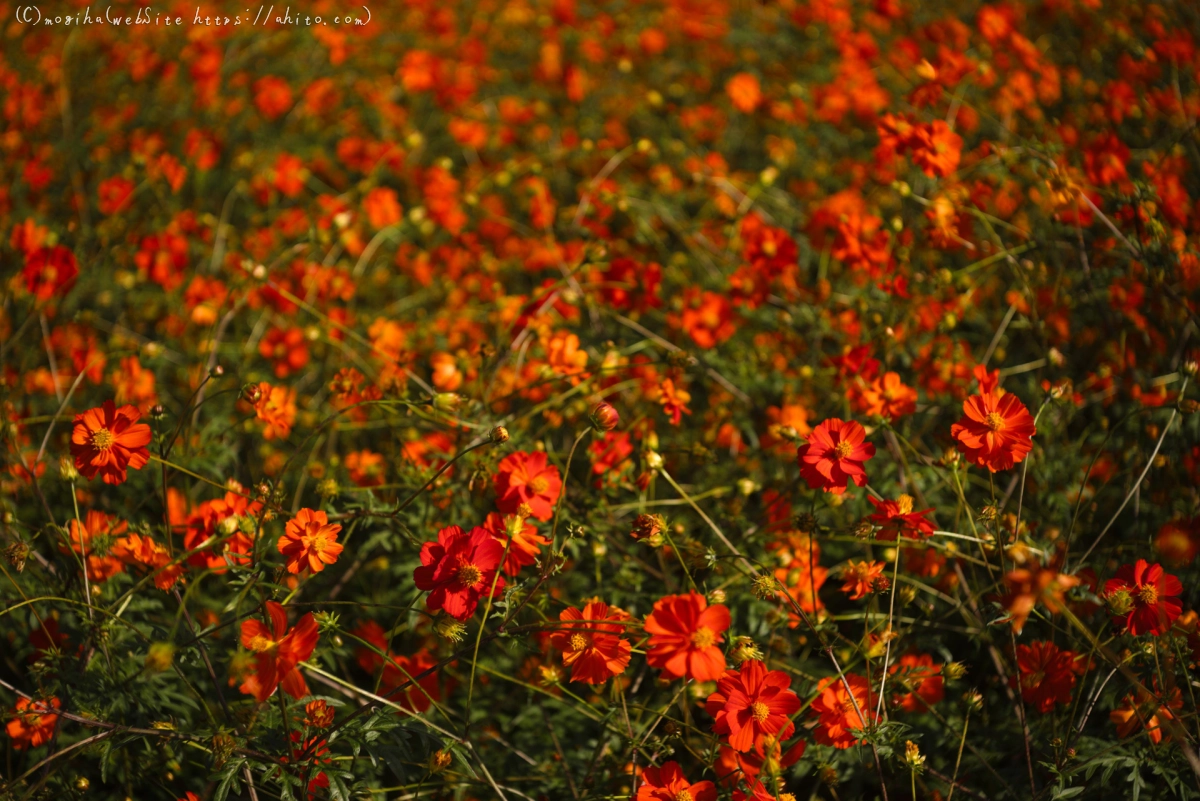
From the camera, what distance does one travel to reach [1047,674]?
129 centimetres

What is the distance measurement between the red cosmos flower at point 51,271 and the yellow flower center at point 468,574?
1.38 meters

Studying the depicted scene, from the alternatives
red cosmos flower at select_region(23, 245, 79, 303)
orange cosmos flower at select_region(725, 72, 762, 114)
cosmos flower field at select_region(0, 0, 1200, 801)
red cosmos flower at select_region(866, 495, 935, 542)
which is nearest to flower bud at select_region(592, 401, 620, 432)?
cosmos flower field at select_region(0, 0, 1200, 801)

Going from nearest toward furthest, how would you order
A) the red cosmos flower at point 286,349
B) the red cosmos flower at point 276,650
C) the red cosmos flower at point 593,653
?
the red cosmos flower at point 276,650
the red cosmos flower at point 593,653
the red cosmos flower at point 286,349

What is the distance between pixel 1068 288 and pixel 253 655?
208cm

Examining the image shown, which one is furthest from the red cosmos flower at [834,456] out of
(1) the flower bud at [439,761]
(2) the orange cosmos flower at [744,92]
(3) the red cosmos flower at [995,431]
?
(2) the orange cosmos flower at [744,92]

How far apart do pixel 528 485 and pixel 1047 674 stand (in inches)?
37.8

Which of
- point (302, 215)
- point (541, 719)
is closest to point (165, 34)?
point (302, 215)

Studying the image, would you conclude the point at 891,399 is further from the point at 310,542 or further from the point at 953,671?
the point at 310,542

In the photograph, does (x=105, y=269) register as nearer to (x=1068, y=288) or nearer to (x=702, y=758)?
(x=702, y=758)

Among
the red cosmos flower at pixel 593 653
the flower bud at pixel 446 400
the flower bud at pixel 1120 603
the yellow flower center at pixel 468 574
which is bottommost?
the red cosmos flower at pixel 593 653

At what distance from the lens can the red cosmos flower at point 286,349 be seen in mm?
2133

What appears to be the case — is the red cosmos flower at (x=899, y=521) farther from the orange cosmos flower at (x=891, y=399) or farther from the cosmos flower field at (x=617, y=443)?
the orange cosmos flower at (x=891, y=399)

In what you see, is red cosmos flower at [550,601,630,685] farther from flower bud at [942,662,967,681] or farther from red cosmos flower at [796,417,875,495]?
flower bud at [942,662,967,681]

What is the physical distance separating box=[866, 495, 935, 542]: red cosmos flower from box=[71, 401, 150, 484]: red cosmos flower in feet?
4.06
